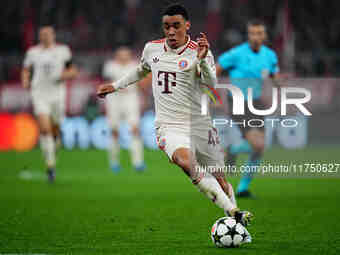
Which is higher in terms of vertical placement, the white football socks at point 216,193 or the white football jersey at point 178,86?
the white football jersey at point 178,86

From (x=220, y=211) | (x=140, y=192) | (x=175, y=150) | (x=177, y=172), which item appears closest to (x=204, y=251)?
(x=175, y=150)

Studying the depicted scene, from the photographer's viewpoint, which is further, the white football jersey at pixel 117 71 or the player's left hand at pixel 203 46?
the white football jersey at pixel 117 71

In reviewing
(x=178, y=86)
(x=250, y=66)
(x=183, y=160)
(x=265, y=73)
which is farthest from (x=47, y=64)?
(x=183, y=160)

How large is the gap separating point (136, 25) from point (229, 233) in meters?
17.4

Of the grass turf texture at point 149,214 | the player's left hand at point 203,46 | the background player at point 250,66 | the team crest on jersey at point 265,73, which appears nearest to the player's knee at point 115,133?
the grass turf texture at point 149,214

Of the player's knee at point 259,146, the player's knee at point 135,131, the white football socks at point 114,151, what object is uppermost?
the player's knee at point 259,146

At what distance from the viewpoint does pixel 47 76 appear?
13391mm

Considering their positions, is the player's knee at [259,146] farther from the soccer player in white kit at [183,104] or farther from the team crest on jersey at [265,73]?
the soccer player in white kit at [183,104]

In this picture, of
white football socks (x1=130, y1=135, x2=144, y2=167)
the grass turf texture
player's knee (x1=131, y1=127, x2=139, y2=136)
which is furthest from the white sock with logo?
player's knee (x1=131, y1=127, x2=139, y2=136)

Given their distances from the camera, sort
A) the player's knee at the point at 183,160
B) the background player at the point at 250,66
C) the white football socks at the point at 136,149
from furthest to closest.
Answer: the white football socks at the point at 136,149 < the background player at the point at 250,66 < the player's knee at the point at 183,160

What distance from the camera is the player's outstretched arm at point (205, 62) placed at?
6.42 m

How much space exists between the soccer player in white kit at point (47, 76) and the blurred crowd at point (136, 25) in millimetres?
6917

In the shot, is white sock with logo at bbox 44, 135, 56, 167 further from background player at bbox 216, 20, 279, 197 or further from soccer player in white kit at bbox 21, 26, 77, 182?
background player at bbox 216, 20, 279, 197

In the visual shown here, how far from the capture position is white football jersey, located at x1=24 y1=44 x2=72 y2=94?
13.3m
